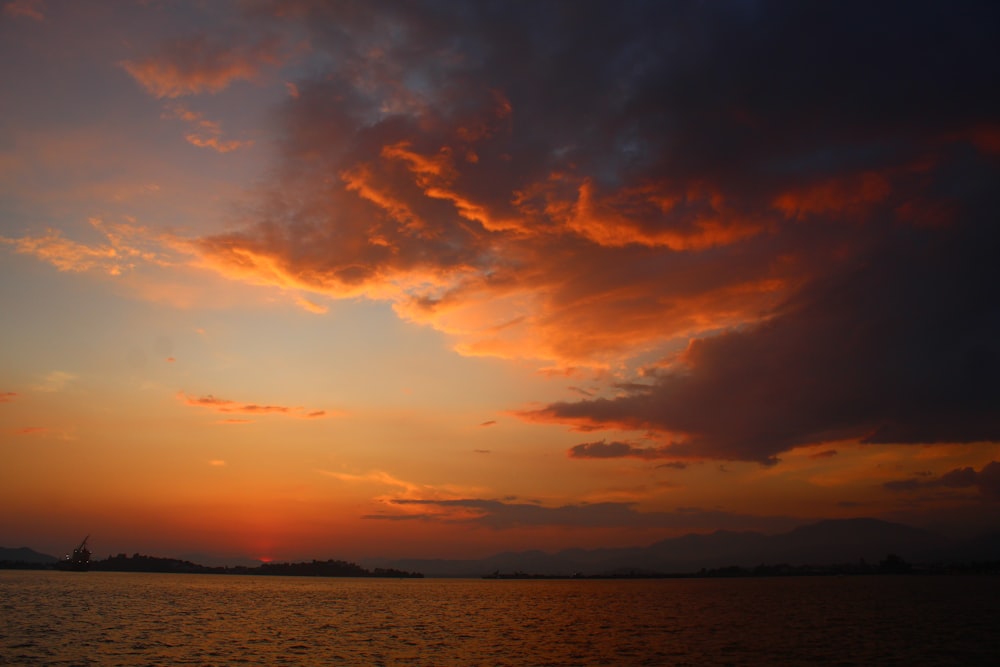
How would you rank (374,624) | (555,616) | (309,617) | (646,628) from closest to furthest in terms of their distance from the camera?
(646,628) < (374,624) < (309,617) < (555,616)

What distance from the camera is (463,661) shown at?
2675 inches

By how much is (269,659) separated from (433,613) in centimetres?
8160

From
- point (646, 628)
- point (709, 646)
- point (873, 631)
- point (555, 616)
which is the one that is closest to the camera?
point (709, 646)

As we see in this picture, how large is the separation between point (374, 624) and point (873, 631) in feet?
272

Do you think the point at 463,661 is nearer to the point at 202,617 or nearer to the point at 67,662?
the point at 67,662

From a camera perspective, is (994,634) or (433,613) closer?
(994,634)

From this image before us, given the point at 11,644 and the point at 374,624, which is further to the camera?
the point at 374,624

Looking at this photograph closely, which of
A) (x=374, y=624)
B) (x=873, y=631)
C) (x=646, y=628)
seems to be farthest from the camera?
(x=374, y=624)

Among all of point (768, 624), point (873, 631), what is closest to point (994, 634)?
point (873, 631)

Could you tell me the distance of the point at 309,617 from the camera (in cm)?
12462

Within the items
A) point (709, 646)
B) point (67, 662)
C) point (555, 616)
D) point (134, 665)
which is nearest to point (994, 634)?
point (709, 646)

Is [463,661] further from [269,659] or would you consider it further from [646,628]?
[646,628]

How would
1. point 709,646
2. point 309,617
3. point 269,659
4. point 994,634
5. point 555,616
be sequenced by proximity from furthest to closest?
point 555,616
point 309,617
point 994,634
point 709,646
point 269,659

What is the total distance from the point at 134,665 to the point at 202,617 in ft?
201
